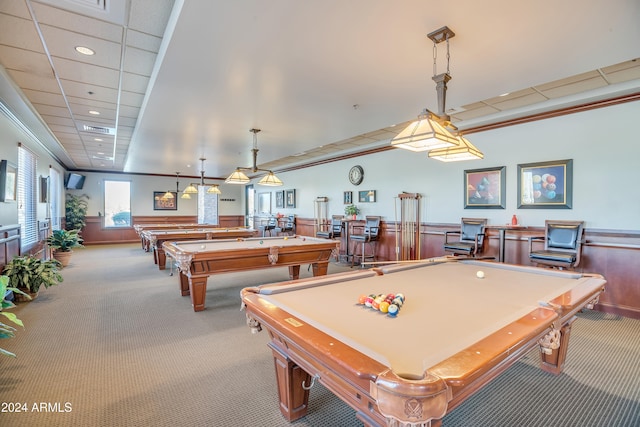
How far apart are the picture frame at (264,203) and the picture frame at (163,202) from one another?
3.56 meters

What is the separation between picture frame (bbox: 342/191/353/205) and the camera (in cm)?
745

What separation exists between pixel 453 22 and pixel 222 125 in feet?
11.9

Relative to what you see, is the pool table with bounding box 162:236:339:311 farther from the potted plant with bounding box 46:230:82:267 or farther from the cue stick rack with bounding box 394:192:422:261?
the potted plant with bounding box 46:230:82:267

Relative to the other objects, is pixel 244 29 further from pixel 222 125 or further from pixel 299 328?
pixel 222 125

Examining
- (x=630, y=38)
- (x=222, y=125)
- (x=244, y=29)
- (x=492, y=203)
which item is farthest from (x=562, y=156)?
(x=222, y=125)

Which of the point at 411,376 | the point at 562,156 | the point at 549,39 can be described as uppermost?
the point at 549,39

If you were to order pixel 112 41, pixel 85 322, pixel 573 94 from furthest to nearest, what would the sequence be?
pixel 573 94 < pixel 85 322 < pixel 112 41

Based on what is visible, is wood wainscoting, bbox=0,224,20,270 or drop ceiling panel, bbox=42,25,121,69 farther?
wood wainscoting, bbox=0,224,20,270

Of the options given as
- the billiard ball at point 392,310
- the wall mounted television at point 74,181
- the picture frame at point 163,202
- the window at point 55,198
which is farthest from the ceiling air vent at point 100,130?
the picture frame at point 163,202

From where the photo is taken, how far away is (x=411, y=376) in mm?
934

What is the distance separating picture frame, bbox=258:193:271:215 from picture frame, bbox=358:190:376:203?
16.0ft

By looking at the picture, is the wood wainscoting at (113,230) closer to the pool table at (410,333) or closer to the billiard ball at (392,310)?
the pool table at (410,333)

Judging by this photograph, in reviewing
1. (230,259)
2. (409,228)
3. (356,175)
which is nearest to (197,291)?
(230,259)

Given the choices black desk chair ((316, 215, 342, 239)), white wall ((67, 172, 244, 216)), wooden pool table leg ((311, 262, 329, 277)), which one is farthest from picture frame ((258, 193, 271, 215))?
wooden pool table leg ((311, 262, 329, 277))
